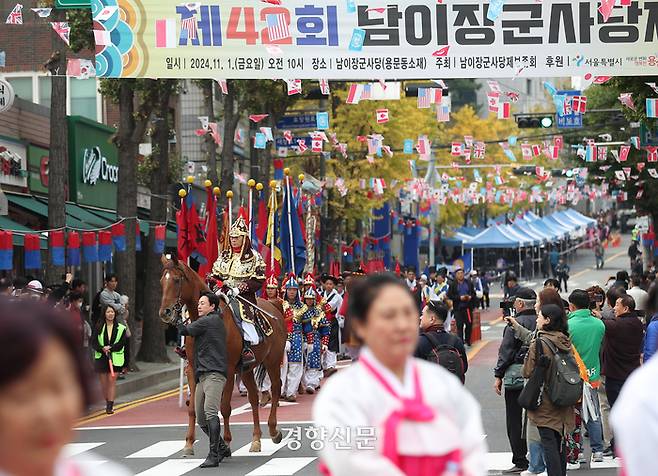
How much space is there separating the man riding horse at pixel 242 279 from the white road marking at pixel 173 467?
1558mm

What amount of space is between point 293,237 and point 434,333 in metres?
14.5

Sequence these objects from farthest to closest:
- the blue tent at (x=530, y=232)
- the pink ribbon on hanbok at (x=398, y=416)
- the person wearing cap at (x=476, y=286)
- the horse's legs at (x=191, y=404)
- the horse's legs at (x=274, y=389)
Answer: the blue tent at (x=530, y=232) → the person wearing cap at (x=476, y=286) → the horse's legs at (x=274, y=389) → the horse's legs at (x=191, y=404) → the pink ribbon on hanbok at (x=398, y=416)

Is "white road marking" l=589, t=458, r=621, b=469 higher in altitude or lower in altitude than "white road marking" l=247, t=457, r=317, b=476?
lower

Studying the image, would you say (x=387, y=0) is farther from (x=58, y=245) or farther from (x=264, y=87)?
(x=264, y=87)

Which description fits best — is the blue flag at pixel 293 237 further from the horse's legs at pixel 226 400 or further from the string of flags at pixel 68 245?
the horse's legs at pixel 226 400

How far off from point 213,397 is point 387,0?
6.61 meters

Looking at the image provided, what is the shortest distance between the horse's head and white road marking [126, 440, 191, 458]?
1.55 meters

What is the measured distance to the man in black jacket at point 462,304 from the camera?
1336 inches

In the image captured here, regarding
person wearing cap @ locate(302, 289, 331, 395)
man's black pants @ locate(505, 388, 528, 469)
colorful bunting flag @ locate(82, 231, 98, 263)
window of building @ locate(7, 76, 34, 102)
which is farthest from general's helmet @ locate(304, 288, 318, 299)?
window of building @ locate(7, 76, 34, 102)

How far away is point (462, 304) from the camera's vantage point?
112 feet

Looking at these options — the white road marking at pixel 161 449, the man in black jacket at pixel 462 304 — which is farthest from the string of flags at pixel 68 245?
the man in black jacket at pixel 462 304

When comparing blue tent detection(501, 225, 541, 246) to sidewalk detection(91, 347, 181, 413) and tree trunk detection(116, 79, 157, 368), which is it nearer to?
sidewalk detection(91, 347, 181, 413)

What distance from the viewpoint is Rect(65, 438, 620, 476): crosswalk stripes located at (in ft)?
47.1

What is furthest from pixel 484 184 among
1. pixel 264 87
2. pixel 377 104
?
pixel 264 87
